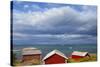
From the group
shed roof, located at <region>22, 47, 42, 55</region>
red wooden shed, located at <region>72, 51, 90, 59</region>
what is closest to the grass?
red wooden shed, located at <region>72, 51, 90, 59</region>

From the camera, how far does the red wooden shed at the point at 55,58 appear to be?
7.31ft

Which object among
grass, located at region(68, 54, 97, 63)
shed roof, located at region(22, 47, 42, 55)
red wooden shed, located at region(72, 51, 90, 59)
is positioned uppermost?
shed roof, located at region(22, 47, 42, 55)

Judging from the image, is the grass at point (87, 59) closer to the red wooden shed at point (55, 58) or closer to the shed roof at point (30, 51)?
the red wooden shed at point (55, 58)

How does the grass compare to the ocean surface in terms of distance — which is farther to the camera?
the grass

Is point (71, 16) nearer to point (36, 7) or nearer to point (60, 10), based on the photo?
point (60, 10)

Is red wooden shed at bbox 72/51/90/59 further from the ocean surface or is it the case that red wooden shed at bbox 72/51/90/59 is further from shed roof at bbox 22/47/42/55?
shed roof at bbox 22/47/42/55

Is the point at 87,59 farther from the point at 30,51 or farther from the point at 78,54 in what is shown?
the point at 30,51

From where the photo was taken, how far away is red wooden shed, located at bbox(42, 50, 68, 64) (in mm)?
2229

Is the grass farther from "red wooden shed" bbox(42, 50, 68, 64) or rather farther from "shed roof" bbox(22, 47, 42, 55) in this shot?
"shed roof" bbox(22, 47, 42, 55)

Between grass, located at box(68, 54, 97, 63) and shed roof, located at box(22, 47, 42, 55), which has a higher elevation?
shed roof, located at box(22, 47, 42, 55)

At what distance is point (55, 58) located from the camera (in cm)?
226

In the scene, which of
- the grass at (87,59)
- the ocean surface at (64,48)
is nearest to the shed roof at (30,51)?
the ocean surface at (64,48)

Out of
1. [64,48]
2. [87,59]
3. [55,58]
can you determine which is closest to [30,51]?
[55,58]
